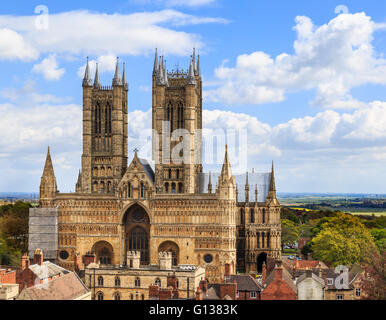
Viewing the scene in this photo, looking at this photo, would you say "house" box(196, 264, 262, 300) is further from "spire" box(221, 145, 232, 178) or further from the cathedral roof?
the cathedral roof

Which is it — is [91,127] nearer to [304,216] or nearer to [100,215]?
[100,215]

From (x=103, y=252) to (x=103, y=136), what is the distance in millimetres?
19733

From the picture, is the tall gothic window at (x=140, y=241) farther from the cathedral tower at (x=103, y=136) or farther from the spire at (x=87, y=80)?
the spire at (x=87, y=80)

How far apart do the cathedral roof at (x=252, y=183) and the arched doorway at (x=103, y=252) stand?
743 inches

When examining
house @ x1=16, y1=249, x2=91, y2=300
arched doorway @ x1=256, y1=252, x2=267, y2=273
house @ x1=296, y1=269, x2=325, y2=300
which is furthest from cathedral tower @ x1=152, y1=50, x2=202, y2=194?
house @ x1=296, y1=269, x2=325, y2=300

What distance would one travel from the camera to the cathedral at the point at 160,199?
90062mm

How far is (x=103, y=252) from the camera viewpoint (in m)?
94.7

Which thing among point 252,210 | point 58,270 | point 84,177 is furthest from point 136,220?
point 58,270

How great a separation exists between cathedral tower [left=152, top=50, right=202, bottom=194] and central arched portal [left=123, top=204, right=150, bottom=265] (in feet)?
16.9

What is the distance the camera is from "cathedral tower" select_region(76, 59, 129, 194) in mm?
99562

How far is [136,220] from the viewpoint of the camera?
94.9 metres

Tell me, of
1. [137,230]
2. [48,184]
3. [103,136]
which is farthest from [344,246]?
[48,184]

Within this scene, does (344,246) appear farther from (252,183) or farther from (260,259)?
(252,183)
